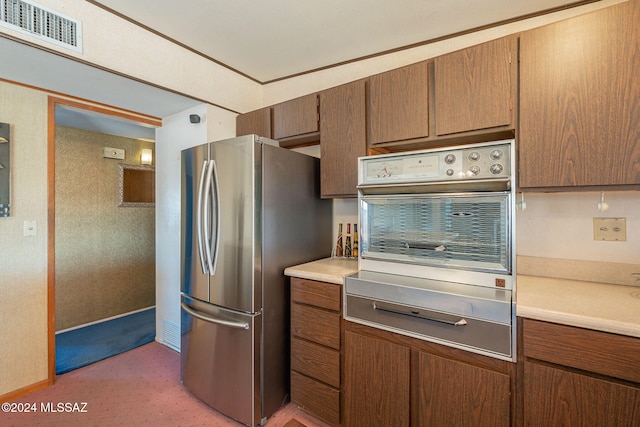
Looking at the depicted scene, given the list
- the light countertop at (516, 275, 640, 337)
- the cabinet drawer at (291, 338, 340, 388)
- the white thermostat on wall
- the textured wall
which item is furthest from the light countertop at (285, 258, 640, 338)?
the white thermostat on wall

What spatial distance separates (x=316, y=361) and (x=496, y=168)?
1457 mm

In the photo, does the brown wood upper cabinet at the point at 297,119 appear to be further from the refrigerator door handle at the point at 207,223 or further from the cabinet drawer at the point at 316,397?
the cabinet drawer at the point at 316,397

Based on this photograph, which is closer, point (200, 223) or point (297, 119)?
point (200, 223)

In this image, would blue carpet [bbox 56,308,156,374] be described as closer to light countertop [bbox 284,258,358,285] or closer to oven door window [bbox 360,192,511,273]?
light countertop [bbox 284,258,358,285]

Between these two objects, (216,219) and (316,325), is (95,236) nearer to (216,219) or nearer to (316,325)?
(216,219)

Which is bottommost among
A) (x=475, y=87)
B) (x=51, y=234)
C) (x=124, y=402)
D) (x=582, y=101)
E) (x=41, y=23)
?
(x=124, y=402)

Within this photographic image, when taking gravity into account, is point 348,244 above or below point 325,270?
above

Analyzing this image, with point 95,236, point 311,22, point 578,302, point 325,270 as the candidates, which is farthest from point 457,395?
point 95,236

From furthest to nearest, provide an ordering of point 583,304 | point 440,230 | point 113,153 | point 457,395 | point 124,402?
point 113,153 < point 124,402 < point 440,230 < point 457,395 < point 583,304

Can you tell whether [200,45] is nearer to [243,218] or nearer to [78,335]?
[243,218]

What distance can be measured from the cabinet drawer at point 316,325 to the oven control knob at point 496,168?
110 centimetres

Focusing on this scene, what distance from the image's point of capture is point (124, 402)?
2.01 metres

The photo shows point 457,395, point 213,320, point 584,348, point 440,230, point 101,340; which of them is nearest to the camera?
point 584,348

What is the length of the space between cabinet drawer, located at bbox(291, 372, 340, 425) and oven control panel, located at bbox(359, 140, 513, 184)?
1270mm
